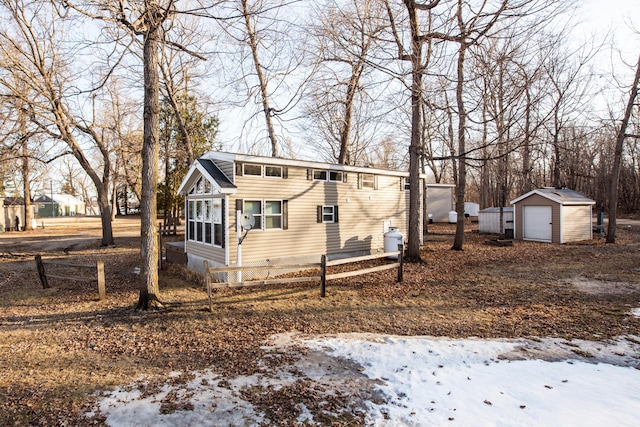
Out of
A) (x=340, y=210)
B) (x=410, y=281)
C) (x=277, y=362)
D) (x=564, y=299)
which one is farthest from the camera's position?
(x=340, y=210)

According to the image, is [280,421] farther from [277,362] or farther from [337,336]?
[337,336]

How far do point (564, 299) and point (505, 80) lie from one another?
5636 mm

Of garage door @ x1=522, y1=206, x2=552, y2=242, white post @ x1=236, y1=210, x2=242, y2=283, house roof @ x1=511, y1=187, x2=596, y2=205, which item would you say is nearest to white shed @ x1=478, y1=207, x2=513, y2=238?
garage door @ x1=522, y1=206, x2=552, y2=242

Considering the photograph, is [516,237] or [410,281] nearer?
[410,281]

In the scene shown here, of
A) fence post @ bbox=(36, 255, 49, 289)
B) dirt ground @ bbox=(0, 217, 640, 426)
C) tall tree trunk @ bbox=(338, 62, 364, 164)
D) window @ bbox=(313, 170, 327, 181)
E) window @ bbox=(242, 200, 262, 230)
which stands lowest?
dirt ground @ bbox=(0, 217, 640, 426)

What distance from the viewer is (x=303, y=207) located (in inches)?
479

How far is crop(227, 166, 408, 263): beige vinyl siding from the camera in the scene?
35.8 ft

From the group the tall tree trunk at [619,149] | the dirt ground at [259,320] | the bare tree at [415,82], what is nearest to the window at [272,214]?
the dirt ground at [259,320]

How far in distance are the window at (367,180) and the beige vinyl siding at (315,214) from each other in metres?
0.21

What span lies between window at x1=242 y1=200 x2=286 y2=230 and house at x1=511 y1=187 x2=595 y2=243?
1361cm

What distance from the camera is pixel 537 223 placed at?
57.7ft

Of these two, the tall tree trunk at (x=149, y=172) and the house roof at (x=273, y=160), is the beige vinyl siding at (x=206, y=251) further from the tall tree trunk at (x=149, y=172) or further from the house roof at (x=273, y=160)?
the tall tree trunk at (x=149, y=172)

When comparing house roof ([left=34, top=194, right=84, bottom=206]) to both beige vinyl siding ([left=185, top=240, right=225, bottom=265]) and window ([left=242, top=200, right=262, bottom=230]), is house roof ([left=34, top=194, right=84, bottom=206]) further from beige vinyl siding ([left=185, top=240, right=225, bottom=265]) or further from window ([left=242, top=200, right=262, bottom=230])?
window ([left=242, top=200, right=262, bottom=230])

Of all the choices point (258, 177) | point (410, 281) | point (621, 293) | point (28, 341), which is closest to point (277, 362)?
point (28, 341)
